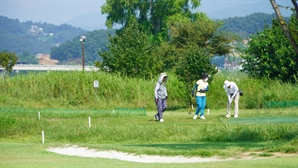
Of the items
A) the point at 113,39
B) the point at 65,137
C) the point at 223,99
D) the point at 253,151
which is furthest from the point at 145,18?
the point at 253,151

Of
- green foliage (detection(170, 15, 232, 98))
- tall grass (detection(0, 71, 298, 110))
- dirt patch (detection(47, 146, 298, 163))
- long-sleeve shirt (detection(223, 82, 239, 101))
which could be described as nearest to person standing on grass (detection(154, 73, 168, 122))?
long-sleeve shirt (detection(223, 82, 239, 101))

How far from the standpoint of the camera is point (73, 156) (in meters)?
17.4

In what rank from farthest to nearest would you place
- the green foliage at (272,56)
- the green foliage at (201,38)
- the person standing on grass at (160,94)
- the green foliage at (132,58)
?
the green foliage at (201,38) < the green foliage at (132,58) < the green foliage at (272,56) < the person standing on grass at (160,94)

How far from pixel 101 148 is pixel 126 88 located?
1031 inches

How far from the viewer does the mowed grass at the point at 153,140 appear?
50.6 feet

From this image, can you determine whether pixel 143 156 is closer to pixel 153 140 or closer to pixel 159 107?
pixel 153 140

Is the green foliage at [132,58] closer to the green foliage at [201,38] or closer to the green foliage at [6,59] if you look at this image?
the green foliage at [201,38]

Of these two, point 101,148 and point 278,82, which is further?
point 278,82

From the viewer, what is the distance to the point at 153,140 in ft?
74.8

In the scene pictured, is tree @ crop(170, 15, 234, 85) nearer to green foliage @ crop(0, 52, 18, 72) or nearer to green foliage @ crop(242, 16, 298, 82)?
green foliage @ crop(242, 16, 298, 82)

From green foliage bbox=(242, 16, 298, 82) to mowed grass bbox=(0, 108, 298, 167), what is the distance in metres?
12.3

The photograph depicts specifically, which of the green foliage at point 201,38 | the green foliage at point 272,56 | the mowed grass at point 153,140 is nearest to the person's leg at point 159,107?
the mowed grass at point 153,140

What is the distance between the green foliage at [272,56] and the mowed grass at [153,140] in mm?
12324

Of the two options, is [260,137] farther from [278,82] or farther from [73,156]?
[278,82]
